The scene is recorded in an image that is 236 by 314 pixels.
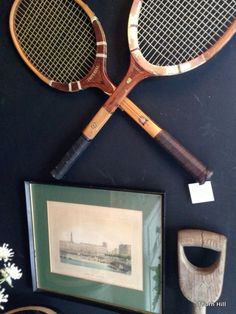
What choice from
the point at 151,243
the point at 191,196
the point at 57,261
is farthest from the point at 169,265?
the point at 57,261

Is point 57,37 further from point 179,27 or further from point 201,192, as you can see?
point 201,192

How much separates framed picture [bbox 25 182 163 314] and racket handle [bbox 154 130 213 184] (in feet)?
0.41

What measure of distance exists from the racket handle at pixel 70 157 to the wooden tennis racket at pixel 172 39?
0.09m

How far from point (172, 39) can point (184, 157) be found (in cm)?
30

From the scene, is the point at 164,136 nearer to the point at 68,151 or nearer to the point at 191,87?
the point at 191,87

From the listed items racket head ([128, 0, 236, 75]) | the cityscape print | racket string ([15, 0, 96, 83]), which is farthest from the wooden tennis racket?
the cityscape print

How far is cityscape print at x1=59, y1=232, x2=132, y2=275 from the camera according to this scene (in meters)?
1.01

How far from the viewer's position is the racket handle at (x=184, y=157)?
0.85 m

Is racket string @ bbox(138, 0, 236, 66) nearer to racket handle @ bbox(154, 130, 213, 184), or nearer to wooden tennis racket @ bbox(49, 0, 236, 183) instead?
wooden tennis racket @ bbox(49, 0, 236, 183)

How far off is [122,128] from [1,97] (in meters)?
0.43

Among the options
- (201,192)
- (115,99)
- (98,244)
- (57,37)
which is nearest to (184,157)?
(201,192)

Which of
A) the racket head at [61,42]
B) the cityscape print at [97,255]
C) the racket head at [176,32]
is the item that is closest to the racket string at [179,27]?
the racket head at [176,32]

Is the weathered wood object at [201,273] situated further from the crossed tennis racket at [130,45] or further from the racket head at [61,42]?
the racket head at [61,42]

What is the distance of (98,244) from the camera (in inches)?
40.9
